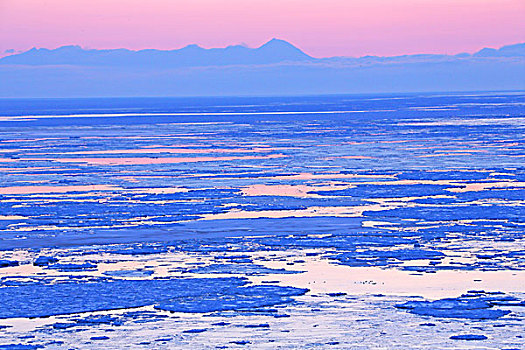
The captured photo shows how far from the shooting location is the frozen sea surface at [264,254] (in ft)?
27.1

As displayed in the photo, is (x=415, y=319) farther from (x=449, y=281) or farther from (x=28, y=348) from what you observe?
(x=28, y=348)

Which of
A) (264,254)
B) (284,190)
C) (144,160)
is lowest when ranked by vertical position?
(144,160)

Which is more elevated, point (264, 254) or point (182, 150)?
point (264, 254)

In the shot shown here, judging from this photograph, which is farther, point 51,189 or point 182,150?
point 182,150

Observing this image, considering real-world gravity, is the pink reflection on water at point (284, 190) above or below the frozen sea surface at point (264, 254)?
below

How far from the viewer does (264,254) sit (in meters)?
11.7

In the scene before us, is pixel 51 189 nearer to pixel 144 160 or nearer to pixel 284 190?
pixel 284 190

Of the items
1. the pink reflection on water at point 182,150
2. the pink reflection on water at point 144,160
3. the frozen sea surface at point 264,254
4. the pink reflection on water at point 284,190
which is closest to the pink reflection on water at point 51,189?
the frozen sea surface at point 264,254

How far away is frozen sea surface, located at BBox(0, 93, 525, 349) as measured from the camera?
8.27m

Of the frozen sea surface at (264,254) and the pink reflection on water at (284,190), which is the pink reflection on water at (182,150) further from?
the pink reflection on water at (284,190)

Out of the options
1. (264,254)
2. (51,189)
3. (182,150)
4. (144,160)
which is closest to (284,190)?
(51,189)

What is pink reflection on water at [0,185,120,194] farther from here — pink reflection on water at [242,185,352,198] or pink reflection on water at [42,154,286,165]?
pink reflection on water at [42,154,286,165]

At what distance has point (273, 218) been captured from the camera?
48.1 feet

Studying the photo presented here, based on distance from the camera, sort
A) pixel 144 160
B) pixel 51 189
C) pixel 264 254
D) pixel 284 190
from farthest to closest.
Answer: pixel 144 160 → pixel 51 189 → pixel 284 190 → pixel 264 254
